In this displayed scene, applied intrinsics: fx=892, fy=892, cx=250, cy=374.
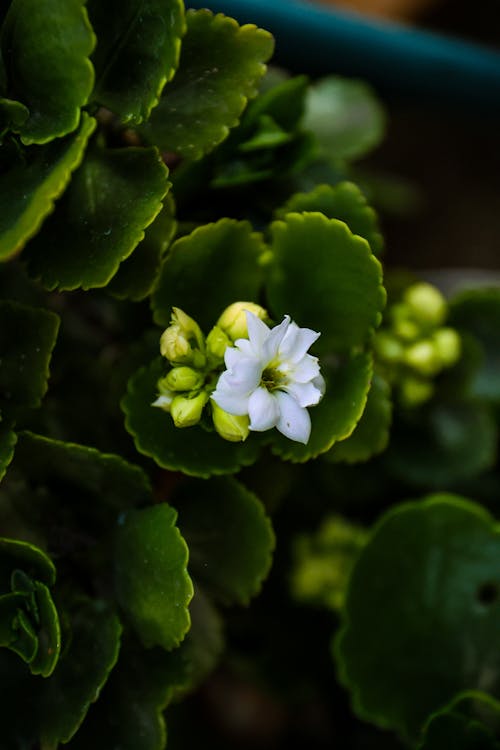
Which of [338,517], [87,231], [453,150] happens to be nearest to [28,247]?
[87,231]

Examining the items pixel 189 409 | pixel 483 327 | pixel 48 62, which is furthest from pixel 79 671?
pixel 483 327

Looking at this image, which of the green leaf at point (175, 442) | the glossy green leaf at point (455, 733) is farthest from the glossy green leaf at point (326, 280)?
the glossy green leaf at point (455, 733)

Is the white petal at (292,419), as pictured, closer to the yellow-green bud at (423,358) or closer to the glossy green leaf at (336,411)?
the glossy green leaf at (336,411)

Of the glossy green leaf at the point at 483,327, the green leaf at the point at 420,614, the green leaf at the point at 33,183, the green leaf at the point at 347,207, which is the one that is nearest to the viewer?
the green leaf at the point at 33,183

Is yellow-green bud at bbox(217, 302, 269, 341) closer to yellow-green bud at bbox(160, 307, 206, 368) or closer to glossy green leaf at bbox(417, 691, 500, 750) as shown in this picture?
yellow-green bud at bbox(160, 307, 206, 368)

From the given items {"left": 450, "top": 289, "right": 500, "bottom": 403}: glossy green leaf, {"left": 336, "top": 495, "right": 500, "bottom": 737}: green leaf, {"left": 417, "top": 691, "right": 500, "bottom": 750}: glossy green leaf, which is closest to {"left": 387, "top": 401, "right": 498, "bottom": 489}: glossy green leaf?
{"left": 450, "top": 289, "right": 500, "bottom": 403}: glossy green leaf
